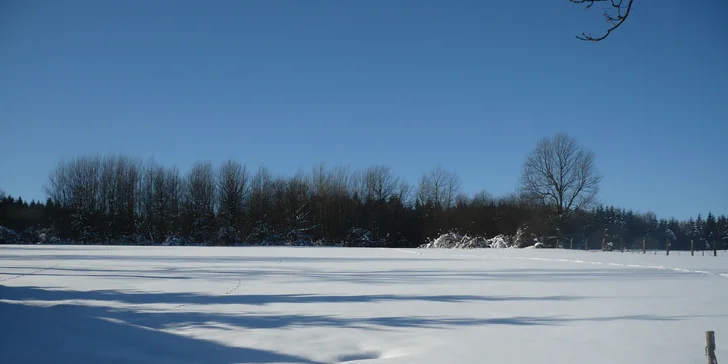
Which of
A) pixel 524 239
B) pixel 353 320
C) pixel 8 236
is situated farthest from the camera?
pixel 8 236

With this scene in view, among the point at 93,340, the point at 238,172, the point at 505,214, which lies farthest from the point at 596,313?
the point at 238,172

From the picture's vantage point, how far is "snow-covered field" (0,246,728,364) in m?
4.98

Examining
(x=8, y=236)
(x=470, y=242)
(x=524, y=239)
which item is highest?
(x=524, y=239)

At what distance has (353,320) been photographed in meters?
6.61

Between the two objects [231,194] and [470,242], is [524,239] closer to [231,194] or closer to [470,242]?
[470,242]

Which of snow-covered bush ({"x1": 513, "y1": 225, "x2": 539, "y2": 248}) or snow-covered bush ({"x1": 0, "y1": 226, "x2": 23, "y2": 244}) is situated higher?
snow-covered bush ({"x1": 513, "y1": 225, "x2": 539, "y2": 248})

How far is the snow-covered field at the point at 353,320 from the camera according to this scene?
4977 mm

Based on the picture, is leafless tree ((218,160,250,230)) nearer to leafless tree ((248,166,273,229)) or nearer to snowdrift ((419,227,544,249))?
leafless tree ((248,166,273,229))

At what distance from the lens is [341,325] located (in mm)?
6309

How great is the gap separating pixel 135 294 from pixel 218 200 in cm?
3683

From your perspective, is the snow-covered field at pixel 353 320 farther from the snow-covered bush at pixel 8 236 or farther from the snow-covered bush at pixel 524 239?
the snow-covered bush at pixel 8 236

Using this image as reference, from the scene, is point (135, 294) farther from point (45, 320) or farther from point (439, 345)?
point (439, 345)

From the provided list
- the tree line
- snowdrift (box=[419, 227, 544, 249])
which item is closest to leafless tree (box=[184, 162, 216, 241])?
the tree line

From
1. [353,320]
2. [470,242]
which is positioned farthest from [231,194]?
[353,320]
